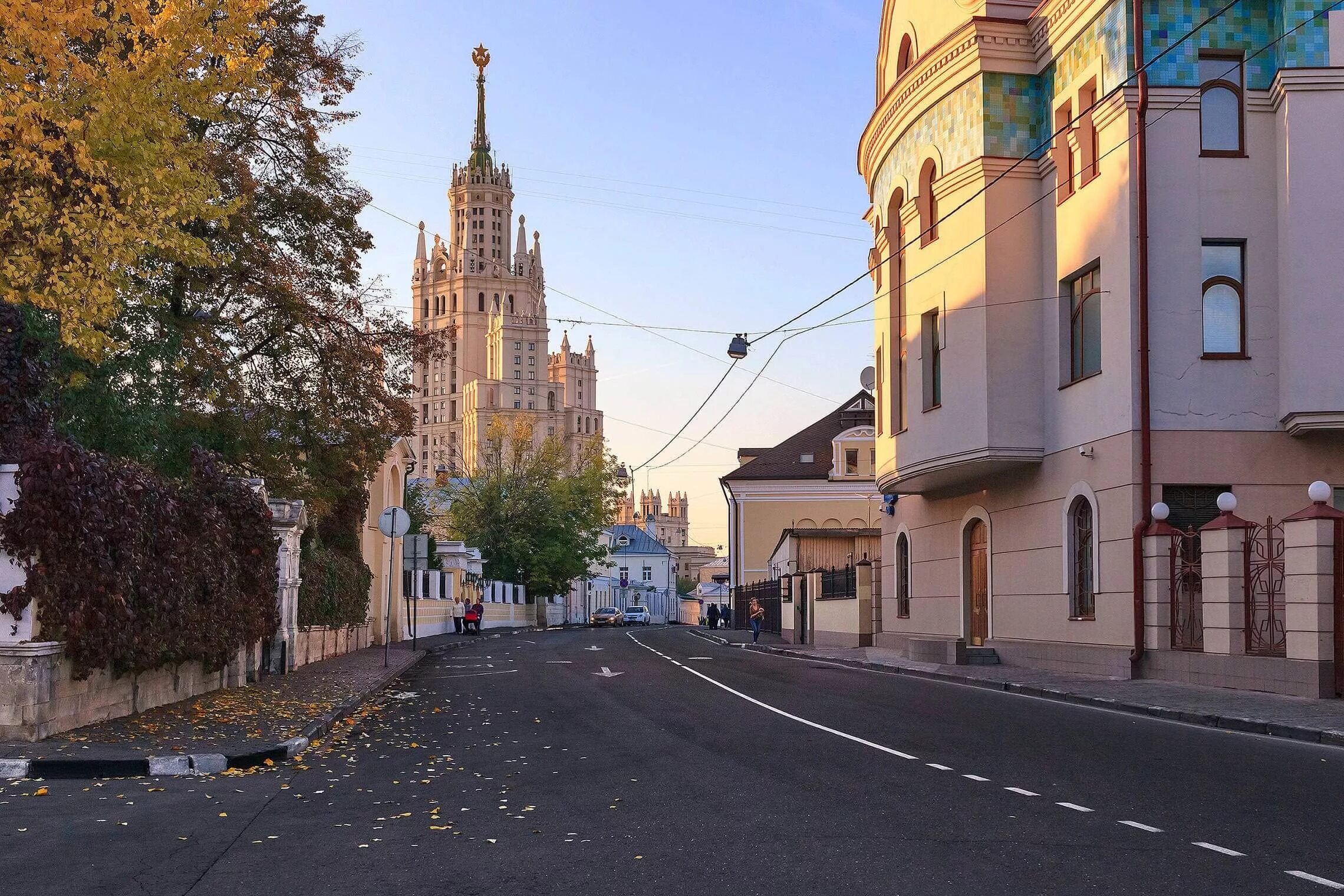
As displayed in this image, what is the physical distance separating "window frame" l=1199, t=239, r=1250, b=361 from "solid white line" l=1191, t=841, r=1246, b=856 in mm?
16096

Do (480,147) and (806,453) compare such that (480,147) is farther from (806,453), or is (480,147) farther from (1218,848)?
(1218,848)

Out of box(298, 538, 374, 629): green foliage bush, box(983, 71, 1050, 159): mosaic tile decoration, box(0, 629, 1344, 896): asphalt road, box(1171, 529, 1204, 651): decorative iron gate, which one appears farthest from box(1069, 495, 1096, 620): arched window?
box(298, 538, 374, 629): green foliage bush

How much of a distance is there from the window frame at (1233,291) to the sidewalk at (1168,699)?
210 inches

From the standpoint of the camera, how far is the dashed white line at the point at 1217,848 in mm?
7449

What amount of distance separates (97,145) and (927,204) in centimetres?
1842

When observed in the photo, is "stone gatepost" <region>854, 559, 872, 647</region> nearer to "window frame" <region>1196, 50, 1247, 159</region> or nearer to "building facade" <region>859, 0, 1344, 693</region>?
"building facade" <region>859, 0, 1344, 693</region>

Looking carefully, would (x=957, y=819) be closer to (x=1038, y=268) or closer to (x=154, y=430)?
(x=154, y=430)

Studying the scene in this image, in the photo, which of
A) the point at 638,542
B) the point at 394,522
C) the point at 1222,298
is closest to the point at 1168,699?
the point at 1222,298

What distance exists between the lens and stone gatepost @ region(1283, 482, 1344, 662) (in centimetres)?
1736

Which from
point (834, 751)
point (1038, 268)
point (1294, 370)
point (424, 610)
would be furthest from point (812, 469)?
point (834, 751)

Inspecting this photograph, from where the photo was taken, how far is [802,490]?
239 ft

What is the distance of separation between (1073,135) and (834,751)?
16.0 metres

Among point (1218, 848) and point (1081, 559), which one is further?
point (1081, 559)

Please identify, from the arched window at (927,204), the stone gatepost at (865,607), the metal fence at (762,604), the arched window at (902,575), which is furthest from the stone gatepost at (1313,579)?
the metal fence at (762,604)
